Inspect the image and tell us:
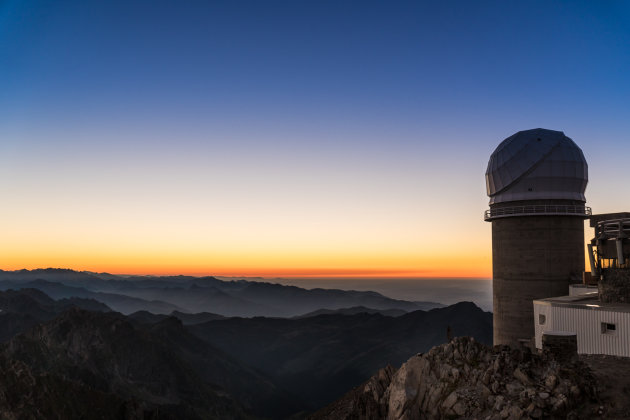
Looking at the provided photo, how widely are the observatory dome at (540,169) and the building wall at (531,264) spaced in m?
2.42

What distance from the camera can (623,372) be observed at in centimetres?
1967

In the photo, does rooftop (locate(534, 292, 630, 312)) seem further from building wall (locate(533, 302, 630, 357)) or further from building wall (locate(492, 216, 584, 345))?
building wall (locate(492, 216, 584, 345))

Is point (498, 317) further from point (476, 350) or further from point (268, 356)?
point (268, 356)

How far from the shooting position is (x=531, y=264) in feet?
Answer: 144

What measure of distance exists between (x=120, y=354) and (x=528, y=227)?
9271 centimetres

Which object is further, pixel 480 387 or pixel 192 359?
pixel 192 359

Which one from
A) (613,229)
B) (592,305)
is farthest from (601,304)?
(613,229)

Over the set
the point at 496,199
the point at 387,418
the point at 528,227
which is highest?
the point at 496,199

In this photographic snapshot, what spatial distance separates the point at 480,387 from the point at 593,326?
38.4 ft

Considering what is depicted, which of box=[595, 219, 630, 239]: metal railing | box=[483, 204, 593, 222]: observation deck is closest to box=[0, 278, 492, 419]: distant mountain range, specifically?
box=[483, 204, 593, 222]: observation deck

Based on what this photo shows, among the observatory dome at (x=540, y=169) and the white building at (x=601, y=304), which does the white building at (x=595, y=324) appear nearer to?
the white building at (x=601, y=304)

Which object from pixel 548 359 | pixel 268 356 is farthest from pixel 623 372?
pixel 268 356

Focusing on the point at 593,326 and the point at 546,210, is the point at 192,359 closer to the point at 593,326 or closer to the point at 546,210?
the point at 546,210

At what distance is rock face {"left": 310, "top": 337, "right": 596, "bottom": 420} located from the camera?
58.0 ft
